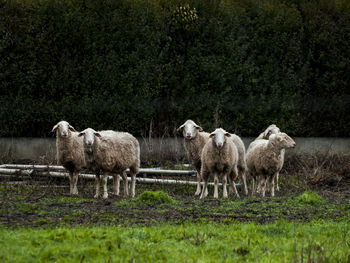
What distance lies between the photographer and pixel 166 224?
23.0 feet

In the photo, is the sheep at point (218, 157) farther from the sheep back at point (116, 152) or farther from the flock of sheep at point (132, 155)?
the sheep back at point (116, 152)

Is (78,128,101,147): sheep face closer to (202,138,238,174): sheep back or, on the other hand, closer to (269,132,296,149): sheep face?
(202,138,238,174): sheep back

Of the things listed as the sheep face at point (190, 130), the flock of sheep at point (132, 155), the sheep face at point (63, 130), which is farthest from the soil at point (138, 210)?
the sheep face at point (190, 130)

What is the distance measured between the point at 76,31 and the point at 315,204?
8.99 metres

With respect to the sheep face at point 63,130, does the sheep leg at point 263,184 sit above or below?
below

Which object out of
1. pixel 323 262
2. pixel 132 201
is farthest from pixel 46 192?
pixel 323 262

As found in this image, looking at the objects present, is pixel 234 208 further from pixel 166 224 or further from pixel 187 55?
pixel 187 55

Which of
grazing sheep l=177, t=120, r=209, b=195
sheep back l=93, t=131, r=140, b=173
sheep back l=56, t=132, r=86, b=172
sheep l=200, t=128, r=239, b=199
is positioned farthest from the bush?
grazing sheep l=177, t=120, r=209, b=195

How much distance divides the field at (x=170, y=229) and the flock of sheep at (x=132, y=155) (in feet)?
3.54

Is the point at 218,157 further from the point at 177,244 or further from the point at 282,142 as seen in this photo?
the point at 177,244

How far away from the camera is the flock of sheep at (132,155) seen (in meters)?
11.0

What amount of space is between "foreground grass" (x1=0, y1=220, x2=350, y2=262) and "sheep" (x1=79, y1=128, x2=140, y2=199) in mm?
4466

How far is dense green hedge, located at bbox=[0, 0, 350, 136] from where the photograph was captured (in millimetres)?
15211

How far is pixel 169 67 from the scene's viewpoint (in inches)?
616
